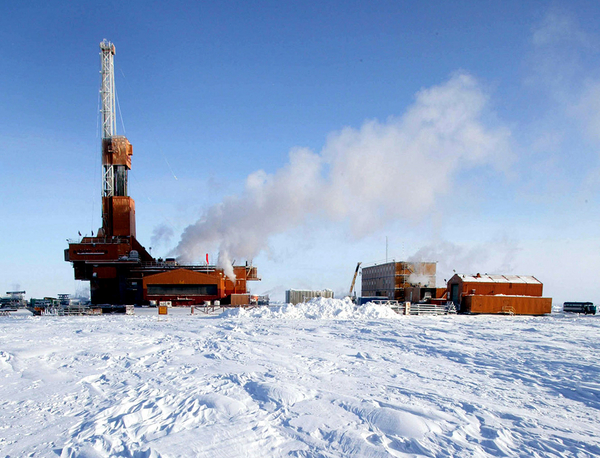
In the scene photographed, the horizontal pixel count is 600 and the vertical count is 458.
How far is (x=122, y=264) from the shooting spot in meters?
43.7

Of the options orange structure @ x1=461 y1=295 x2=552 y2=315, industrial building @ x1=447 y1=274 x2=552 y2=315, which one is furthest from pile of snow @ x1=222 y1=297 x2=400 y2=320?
industrial building @ x1=447 y1=274 x2=552 y2=315

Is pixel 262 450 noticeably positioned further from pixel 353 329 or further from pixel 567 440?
pixel 353 329

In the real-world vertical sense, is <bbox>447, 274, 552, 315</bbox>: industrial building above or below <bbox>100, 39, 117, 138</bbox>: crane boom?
below

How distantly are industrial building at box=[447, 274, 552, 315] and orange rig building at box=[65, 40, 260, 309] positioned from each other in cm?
2439

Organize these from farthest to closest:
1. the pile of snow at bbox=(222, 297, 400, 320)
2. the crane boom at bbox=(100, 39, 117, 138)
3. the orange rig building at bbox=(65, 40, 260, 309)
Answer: the crane boom at bbox=(100, 39, 117, 138) < the orange rig building at bbox=(65, 40, 260, 309) < the pile of snow at bbox=(222, 297, 400, 320)

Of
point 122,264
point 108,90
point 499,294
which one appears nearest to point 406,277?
point 499,294

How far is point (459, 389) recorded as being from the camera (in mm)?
7969

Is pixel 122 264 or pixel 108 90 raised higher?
pixel 108 90

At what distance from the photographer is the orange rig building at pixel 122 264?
131ft

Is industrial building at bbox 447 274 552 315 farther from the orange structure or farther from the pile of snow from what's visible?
the pile of snow

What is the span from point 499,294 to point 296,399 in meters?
38.8

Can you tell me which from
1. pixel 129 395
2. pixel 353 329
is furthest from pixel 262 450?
pixel 353 329

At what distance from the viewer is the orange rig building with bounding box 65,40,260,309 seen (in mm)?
39906

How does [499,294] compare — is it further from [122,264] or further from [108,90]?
[108,90]
